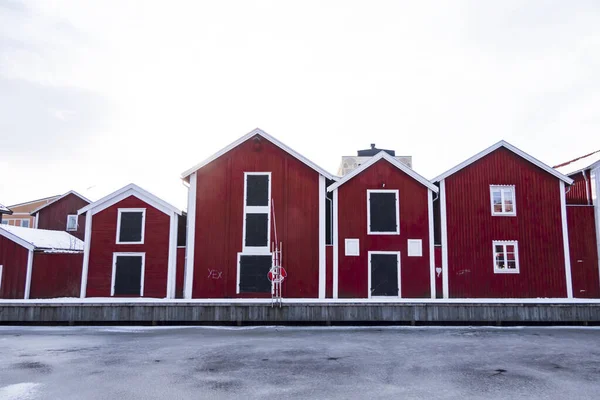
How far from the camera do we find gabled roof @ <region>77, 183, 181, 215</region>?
23.5m

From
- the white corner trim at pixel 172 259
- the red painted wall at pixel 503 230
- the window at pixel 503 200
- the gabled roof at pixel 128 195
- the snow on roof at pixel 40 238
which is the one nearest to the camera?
the red painted wall at pixel 503 230

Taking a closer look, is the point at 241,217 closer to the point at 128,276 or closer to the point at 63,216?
the point at 128,276

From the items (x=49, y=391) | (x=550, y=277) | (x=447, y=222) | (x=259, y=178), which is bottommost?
(x=49, y=391)

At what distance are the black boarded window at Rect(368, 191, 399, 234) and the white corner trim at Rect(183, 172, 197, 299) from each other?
8.58m

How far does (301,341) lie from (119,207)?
1280cm

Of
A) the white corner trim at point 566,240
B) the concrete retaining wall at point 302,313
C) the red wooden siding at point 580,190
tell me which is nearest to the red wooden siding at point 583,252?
the white corner trim at point 566,240

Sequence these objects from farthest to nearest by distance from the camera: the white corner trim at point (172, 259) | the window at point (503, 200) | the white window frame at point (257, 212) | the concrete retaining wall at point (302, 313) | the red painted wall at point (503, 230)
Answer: the window at point (503, 200) → the white window frame at point (257, 212) → the white corner trim at point (172, 259) → the red painted wall at point (503, 230) → the concrete retaining wall at point (302, 313)

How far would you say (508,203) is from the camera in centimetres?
2328

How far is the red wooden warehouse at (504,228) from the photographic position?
22.5 metres

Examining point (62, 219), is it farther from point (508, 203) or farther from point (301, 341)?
point (508, 203)

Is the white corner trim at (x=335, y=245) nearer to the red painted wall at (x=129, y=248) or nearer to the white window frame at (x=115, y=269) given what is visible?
the red painted wall at (x=129, y=248)

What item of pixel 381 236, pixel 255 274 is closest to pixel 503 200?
pixel 381 236

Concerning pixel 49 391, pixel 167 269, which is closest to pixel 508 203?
pixel 167 269

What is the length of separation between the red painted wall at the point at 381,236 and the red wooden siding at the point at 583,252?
7023mm
